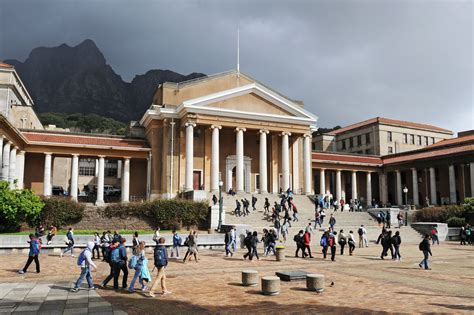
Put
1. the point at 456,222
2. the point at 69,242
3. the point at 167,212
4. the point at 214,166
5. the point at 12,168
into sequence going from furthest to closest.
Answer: the point at 214,166
the point at 12,168
the point at 456,222
the point at 167,212
the point at 69,242

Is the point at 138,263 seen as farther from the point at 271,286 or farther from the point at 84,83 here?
the point at 84,83

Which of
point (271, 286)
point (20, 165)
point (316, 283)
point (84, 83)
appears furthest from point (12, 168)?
point (84, 83)

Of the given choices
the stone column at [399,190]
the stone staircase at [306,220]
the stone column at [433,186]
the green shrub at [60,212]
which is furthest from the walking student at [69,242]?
the stone column at [399,190]

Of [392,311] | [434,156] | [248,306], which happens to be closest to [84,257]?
[248,306]

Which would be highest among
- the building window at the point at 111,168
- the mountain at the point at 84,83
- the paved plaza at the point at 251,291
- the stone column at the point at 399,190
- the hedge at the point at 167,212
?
the mountain at the point at 84,83

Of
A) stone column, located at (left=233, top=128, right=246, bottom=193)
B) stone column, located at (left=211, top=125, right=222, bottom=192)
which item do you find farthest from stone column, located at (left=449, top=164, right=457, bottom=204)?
stone column, located at (left=211, top=125, right=222, bottom=192)

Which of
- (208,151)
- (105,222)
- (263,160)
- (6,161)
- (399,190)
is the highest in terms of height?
(208,151)

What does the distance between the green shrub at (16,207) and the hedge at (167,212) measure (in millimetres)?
5356

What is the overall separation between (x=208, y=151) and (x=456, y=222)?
24220mm

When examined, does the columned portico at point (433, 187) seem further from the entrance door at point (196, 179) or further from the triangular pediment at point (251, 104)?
the entrance door at point (196, 179)

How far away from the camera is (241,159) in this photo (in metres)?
42.0

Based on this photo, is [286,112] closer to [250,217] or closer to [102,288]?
[250,217]

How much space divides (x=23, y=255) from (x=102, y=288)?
34.8ft

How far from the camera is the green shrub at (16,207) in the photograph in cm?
2588
